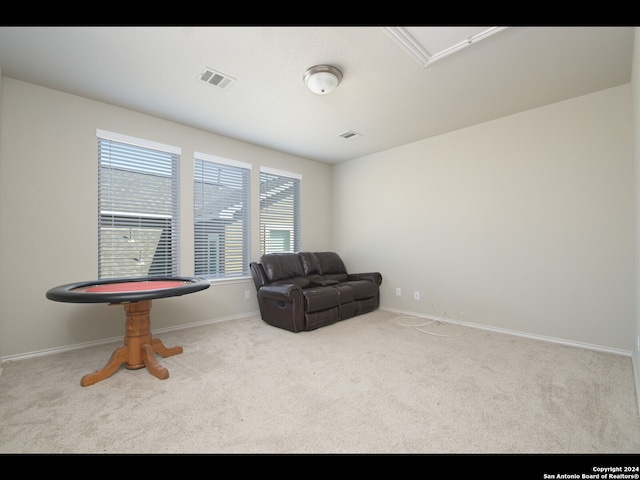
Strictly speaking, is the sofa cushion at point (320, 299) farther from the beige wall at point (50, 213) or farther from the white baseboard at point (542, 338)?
the beige wall at point (50, 213)

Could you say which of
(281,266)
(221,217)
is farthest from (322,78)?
(281,266)

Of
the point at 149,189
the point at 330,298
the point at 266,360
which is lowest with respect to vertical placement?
the point at 266,360

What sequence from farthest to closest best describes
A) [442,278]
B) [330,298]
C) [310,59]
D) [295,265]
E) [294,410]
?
[295,265] → [442,278] → [330,298] → [310,59] → [294,410]

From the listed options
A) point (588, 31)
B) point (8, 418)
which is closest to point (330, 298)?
point (8, 418)

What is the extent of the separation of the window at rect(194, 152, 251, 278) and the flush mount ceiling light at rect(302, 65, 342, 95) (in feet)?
6.46

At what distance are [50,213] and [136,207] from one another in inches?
28.6

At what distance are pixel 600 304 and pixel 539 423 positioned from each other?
1.92 m

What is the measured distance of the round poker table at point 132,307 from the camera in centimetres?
192

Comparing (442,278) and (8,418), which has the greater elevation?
(442,278)

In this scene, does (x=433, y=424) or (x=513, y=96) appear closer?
(x=433, y=424)

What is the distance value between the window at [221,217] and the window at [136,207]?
30 centimetres

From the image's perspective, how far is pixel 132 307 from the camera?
2.34 metres

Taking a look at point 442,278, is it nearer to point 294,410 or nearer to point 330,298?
point 330,298
